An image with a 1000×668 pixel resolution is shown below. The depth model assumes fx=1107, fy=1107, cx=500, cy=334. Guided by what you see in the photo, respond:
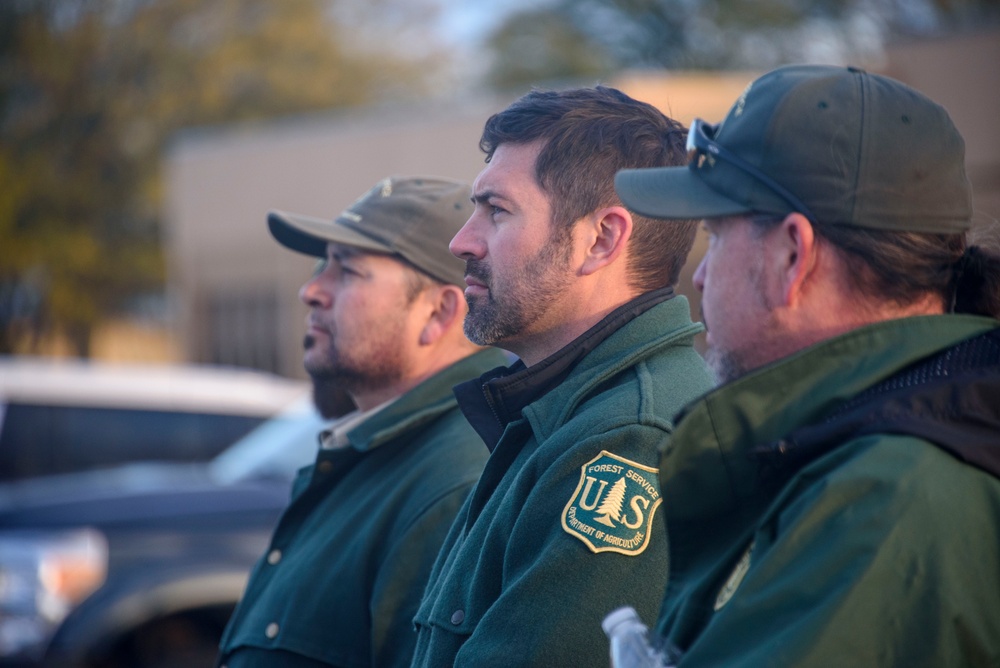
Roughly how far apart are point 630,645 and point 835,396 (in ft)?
1.51

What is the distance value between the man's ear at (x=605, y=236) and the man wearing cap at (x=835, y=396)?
600mm

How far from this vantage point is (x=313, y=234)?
335cm

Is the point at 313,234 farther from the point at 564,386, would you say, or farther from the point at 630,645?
the point at 630,645

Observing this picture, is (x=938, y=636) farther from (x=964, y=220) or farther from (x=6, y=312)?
(x=6, y=312)

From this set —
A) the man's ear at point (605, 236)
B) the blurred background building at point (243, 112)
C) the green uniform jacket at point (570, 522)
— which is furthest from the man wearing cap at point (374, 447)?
the blurred background building at point (243, 112)

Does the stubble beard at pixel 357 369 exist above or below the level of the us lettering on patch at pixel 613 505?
above

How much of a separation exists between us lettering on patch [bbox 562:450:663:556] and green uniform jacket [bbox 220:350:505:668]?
0.73m

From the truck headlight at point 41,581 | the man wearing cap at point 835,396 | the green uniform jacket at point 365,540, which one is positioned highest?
the man wearing cap at point 835,396

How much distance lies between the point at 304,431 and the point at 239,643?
366 centimetres

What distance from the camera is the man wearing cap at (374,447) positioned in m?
2.73

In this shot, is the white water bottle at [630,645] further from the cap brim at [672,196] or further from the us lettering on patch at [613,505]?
the cap brim at [672,196]

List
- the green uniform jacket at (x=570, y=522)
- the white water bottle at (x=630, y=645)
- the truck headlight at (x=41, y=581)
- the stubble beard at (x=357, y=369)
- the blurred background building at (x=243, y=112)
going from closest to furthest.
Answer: the white water bottle at (x=630, y=645), the green uniform jacket at (x=570, y=522), the stubble beard at (x=357, y=369), the truck headlight at (x=41, y=581), the blurred background building at (x=243, y=112)

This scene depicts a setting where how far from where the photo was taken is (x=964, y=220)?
1.69 m

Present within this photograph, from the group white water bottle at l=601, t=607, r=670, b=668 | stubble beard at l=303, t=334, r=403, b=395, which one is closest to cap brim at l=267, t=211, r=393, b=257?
stubble beard at l=303, t=334, r=403, b=395
